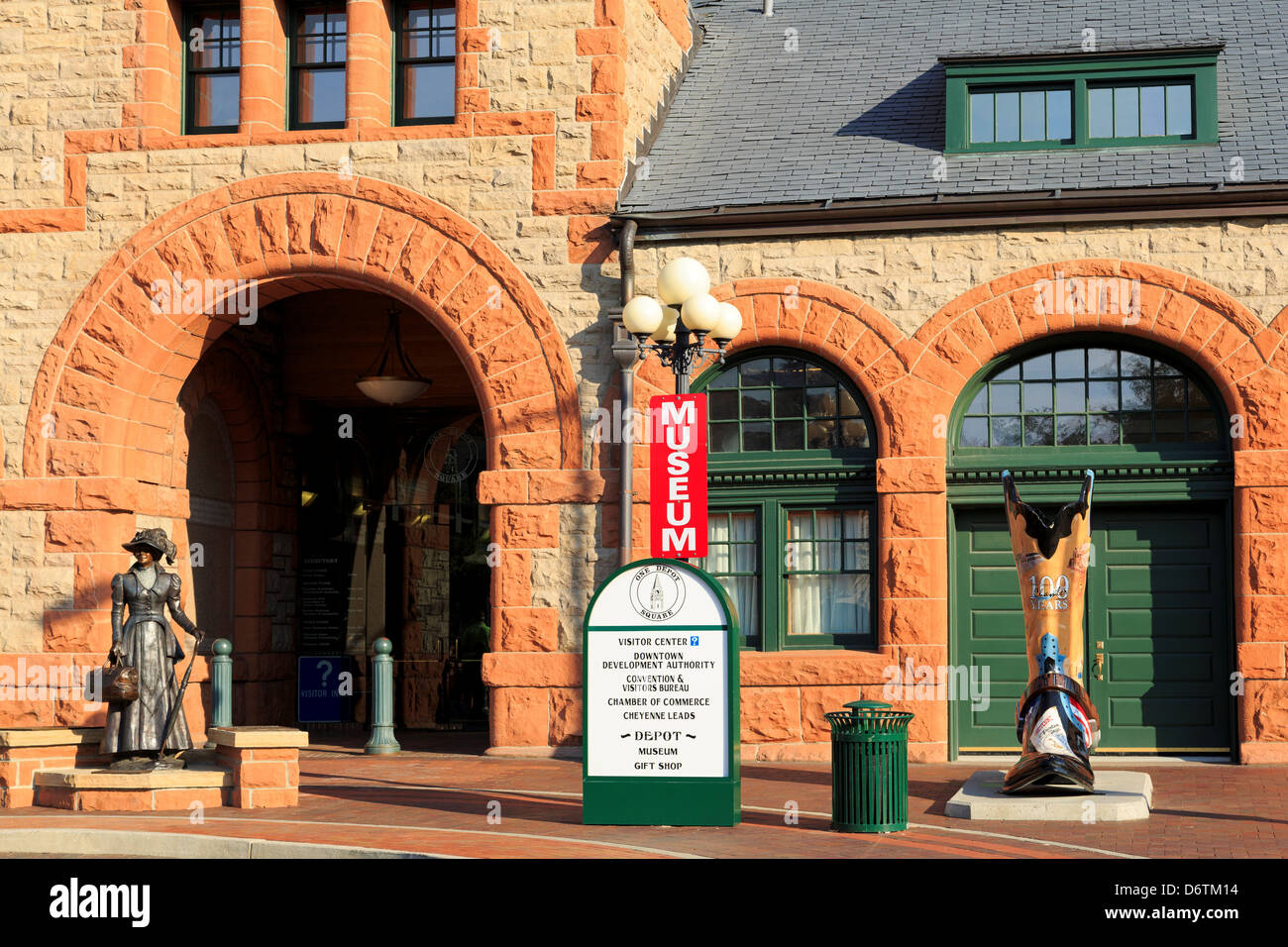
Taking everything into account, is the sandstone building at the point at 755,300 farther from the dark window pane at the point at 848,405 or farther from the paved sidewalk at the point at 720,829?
the paved sidewalk at the point at 720,829

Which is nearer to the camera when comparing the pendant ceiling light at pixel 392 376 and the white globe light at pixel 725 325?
the white globe light at pixel 725 325

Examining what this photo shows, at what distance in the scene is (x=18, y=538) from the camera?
17.1 meters

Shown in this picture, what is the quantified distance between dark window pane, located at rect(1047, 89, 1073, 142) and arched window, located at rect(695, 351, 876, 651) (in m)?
3.58

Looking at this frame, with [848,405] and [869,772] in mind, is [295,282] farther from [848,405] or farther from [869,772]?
[869,772]

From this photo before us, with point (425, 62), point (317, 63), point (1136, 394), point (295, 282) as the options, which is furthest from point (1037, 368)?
point (317, 63)

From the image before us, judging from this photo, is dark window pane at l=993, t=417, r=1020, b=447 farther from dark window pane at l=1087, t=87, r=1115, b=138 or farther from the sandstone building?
dark window pane at l=1087, t=87, r=1115, b=138

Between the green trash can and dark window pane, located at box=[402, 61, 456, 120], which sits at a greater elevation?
dark window pane, located at box=[402, 61, 456, 120]

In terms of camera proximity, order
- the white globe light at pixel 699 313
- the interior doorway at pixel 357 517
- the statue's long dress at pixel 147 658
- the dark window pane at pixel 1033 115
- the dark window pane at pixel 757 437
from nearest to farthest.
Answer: the white globe light at pixel 699 313
the statue's long dress at pixel 147 658
the dark window pane at pixel 757 437
the dark window pane at pixel 1033 115
the interior doorway at pixel 357 517

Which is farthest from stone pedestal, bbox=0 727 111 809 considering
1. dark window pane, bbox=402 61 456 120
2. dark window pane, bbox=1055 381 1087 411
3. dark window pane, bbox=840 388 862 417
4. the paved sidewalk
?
dark window pane, bbox=1055 381 1087 411

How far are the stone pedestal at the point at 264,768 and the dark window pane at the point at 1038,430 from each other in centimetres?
786

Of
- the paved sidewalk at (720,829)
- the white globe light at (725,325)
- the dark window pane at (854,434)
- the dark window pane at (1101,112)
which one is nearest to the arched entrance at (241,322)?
the dark window pane at (854,434)

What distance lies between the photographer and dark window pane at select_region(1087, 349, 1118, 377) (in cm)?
1611

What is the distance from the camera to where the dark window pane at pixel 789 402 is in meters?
16.7

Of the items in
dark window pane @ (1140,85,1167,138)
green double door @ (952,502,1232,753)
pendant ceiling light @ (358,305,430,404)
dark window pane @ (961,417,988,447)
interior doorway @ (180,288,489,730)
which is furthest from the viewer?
interior doorway @ (180,288,489,730)
